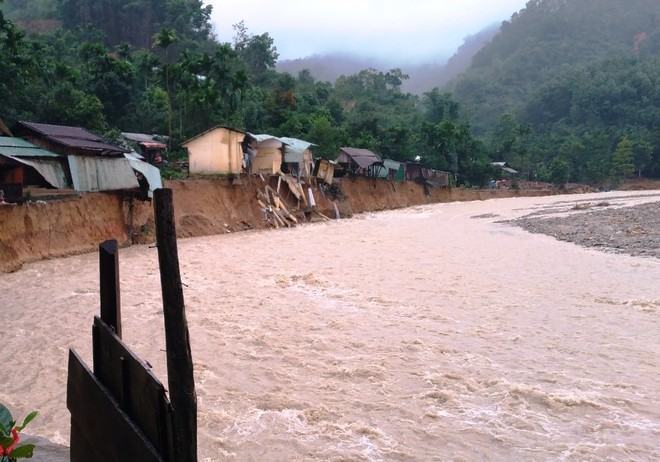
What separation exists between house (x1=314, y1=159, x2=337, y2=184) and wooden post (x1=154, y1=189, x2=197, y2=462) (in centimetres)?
3291

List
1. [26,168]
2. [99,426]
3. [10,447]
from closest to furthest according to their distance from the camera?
[10,447] < [99,426] < [26,168]

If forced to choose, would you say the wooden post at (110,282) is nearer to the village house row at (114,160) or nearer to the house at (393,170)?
the village house row at (114,160)

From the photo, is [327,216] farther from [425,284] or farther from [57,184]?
[425,284]

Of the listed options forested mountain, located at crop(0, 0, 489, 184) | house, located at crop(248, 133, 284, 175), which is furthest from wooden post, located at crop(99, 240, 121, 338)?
house, located at crop(248, 133, 284, 175)

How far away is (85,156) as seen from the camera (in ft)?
61.6

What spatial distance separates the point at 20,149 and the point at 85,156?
7.37 feet

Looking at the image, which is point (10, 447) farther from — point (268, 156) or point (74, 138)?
point (268, 156)

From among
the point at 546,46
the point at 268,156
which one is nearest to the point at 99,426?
the point at 268,156

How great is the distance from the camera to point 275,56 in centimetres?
6625

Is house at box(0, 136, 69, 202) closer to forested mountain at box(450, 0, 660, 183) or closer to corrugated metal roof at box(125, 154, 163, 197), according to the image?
corrugated metal roof at box(125, 154, 163, 197)

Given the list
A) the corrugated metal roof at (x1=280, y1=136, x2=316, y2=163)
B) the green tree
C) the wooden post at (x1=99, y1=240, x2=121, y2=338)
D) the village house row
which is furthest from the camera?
the green tree

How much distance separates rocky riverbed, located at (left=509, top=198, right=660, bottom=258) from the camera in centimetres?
1705

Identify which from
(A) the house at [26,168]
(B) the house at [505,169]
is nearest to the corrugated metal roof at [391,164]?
(B) the house at [505,169]

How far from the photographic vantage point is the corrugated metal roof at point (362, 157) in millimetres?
40156
